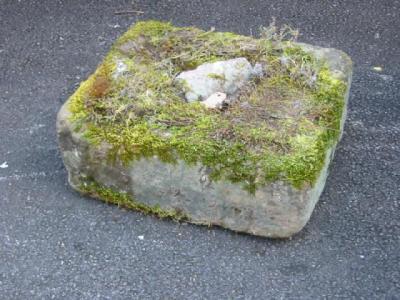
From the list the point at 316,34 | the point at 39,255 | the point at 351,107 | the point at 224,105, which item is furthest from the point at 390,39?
the point at 39,255

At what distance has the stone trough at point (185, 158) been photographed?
2807 mm

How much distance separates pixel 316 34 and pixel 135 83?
188 centimetres

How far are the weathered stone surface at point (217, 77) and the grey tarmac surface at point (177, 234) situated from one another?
0.64m

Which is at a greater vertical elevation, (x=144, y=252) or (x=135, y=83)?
(x=135, y=83)

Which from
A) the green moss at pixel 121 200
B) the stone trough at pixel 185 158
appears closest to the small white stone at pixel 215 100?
the stone trough at pixel 185 158

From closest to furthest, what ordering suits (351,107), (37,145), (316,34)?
(37,145), (351,107), (316,34)

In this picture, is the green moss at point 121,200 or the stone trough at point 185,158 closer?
the stone trough at point 185,158

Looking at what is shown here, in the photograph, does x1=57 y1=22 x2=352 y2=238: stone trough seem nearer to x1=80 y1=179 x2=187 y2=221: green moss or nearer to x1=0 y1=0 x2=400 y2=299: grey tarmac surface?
x1=80 y1=179 x2=187 y2=221: green moss

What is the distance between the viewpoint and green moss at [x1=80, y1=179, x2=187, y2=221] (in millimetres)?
3043

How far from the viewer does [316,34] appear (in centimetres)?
458

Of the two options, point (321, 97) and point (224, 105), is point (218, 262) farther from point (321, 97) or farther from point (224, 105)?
point (321, 97)

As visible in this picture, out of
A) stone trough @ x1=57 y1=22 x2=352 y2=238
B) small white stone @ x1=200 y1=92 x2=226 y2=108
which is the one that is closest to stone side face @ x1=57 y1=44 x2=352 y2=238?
stone trough @ x1=57 y1=22 x2=352 y2=238

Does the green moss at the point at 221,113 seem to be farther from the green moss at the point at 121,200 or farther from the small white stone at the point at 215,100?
the green moss at the point at 121,200

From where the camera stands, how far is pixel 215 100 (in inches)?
121
